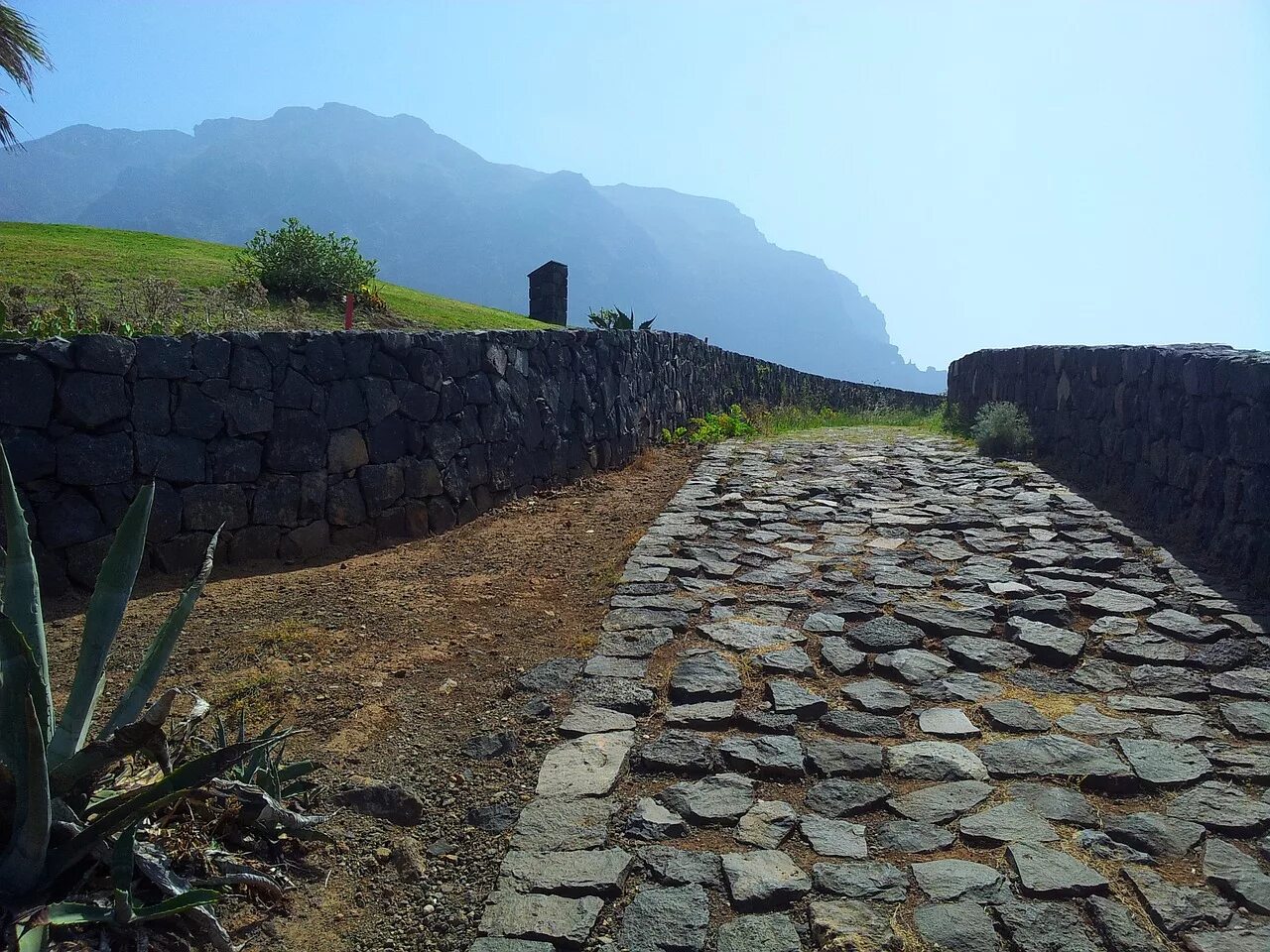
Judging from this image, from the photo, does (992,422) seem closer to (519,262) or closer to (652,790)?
(652,790)

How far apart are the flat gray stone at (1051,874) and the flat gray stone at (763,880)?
2.08 feet

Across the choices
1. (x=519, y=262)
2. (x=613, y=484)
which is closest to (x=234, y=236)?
(x=519, y=262)

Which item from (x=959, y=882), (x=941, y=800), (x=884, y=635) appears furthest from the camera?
(x=884, y=635)

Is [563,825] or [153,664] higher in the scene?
[153,664]

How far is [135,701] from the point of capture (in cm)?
249

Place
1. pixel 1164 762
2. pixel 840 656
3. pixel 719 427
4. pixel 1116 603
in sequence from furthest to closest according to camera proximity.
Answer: pixel 719 427, pixel 1116 603, pixel 840 656, pixel 1164 762

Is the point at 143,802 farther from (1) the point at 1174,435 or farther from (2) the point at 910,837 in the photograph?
(1) the point at 1174,435

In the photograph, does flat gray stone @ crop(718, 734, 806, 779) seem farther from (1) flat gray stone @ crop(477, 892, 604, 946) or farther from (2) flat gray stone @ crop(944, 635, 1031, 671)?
(2) flat gray stone @ crop(944, 635, 1031, 671)

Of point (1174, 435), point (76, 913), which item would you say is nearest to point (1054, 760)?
point (76, 913)

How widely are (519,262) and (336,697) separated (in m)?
192

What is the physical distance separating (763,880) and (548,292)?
13528 millimetres

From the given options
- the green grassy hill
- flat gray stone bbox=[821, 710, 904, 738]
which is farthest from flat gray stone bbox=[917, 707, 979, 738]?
the green grassy hill

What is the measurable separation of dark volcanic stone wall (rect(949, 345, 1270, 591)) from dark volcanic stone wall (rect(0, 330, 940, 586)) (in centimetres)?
493

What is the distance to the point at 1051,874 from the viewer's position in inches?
102
